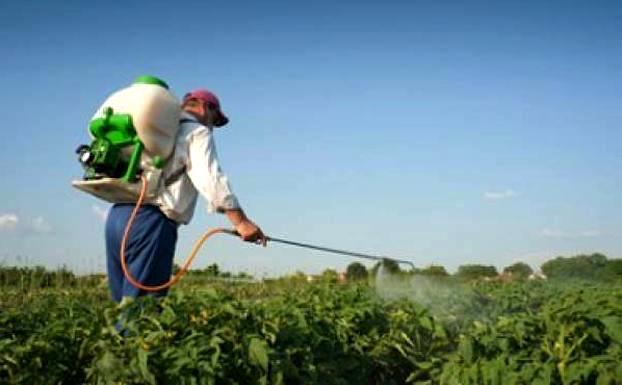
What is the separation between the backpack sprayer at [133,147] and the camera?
13.0 ft

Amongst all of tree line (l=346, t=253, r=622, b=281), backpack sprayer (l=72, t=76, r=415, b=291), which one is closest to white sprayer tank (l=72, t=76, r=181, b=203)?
backpack sprayer (l=72, t=76, r=415, b=291)

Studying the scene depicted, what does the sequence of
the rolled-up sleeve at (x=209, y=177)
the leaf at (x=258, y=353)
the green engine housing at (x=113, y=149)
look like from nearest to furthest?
the leaf at (x=258, y=353) < the rolled-up sleeve at (x=209, y=177) < the green engine housing at (x=113, y=149)

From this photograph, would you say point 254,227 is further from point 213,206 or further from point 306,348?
point 306,348

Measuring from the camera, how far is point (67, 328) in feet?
10.2

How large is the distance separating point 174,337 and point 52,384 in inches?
18.9

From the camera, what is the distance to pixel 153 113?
396 centimetres

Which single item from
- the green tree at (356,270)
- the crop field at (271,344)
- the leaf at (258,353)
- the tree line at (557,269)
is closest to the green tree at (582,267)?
the tree line at (557,269)

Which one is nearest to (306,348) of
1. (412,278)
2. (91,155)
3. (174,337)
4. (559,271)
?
(174,337)

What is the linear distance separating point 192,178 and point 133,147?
360mm

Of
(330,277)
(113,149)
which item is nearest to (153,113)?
(113,149)

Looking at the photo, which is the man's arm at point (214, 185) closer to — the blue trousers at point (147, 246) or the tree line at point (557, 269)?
the blue trousers at point (147, 246)

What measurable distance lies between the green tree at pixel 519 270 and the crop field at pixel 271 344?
23.1 ft

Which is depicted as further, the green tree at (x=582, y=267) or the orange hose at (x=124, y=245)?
the green tree at (x=582, y=267)

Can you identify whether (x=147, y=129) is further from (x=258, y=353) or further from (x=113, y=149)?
(x=258, y=353)
